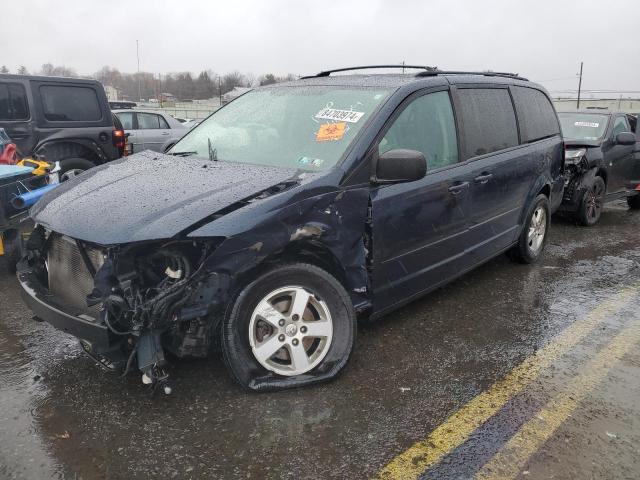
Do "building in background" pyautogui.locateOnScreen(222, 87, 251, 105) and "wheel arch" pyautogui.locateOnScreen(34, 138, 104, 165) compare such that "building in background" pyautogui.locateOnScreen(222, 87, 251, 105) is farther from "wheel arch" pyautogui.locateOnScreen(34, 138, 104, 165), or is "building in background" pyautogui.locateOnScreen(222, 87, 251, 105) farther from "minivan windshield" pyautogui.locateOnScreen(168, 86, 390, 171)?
"wheel arch" pyautogui.locateOnScreen(34, 138, 104, 165)

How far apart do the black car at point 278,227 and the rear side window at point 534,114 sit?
2.37ft

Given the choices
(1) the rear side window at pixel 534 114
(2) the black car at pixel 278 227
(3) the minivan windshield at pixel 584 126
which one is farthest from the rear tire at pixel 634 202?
(2) the black car at pixel 278 227

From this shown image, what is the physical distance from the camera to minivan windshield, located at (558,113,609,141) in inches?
318

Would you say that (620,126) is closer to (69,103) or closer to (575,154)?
(575,154)

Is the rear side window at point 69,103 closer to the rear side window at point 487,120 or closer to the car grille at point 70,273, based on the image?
the car grille at point 70,273

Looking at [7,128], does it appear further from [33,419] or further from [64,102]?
[33,419]

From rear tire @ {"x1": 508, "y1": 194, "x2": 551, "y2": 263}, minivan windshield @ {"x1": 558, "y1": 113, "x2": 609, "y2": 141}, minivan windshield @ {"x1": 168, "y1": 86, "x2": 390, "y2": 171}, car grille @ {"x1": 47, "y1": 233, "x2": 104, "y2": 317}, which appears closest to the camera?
car grille @ {"x1": 47, "y1": 233, "x2": 104, "y2": 317}

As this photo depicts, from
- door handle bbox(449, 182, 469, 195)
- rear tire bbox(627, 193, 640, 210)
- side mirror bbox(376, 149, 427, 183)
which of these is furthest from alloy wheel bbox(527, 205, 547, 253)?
rear tire bbox(627, 193, 640, 210)

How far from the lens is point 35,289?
304 centimetres

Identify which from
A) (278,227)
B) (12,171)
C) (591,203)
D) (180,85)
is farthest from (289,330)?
(180,85)

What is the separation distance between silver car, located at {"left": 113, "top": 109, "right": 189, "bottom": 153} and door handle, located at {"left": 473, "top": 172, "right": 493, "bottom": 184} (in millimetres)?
9092

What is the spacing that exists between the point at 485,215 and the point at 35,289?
3.28 metres

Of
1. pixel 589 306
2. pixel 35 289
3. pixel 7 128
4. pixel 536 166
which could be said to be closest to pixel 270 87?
pixel 35 289

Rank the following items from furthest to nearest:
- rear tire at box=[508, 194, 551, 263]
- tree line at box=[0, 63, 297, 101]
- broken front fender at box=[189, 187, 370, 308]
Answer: tree line at box=[0, 63, 297, 101], rear tire at box=[508, 194, 551, 263], broken front fender at box=[189, 187, 370, 308]
